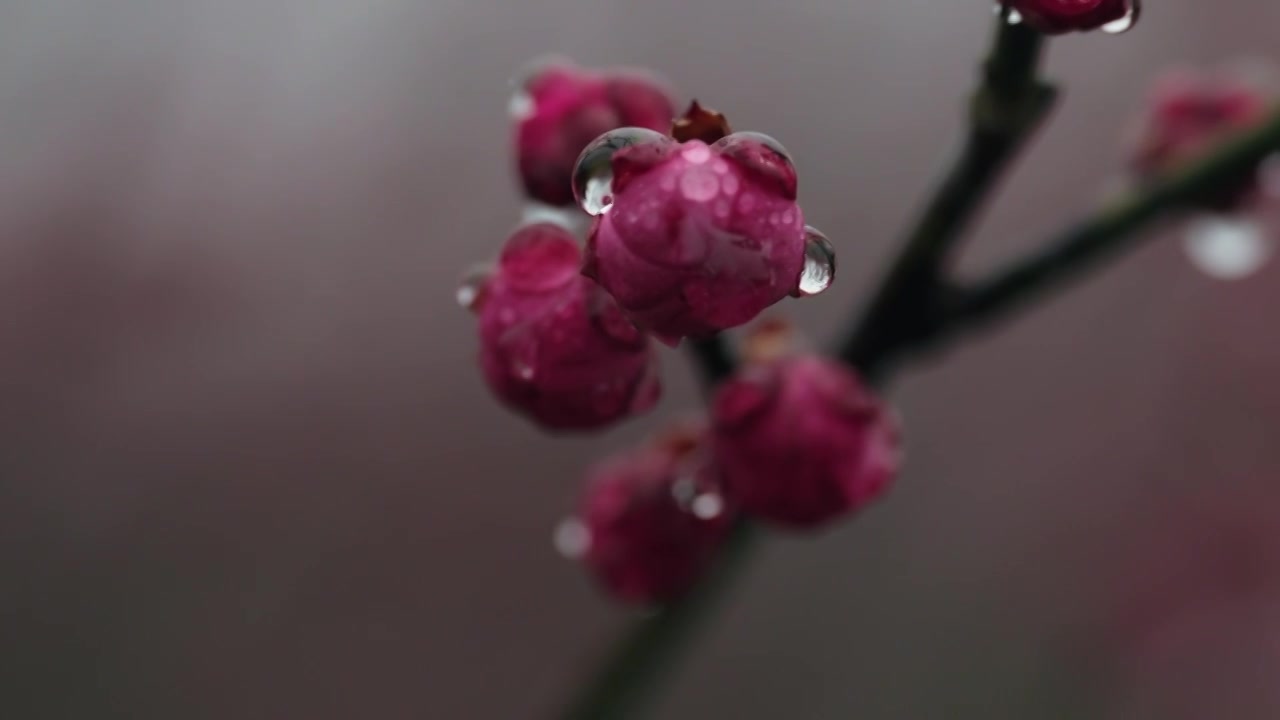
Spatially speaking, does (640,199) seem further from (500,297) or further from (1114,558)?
(1114,558)

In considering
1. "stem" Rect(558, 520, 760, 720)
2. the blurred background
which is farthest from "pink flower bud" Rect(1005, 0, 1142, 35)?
the blurred background

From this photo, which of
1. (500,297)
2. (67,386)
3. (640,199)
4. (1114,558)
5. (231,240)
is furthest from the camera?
(231,240)

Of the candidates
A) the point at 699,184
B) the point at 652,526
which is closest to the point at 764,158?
the point at 699,184

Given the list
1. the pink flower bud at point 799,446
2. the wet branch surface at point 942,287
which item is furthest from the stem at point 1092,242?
the pink flower bud at point 799,446

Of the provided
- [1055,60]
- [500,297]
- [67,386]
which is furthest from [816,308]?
[500,297]

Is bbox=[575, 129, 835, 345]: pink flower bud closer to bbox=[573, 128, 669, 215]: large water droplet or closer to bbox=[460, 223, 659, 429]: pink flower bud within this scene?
bbox=[573, 128, 669, 215]: large water droplet

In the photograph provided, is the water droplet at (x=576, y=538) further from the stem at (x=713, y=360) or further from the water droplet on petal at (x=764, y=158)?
the water droplet on petal at (x=764, y=158)
